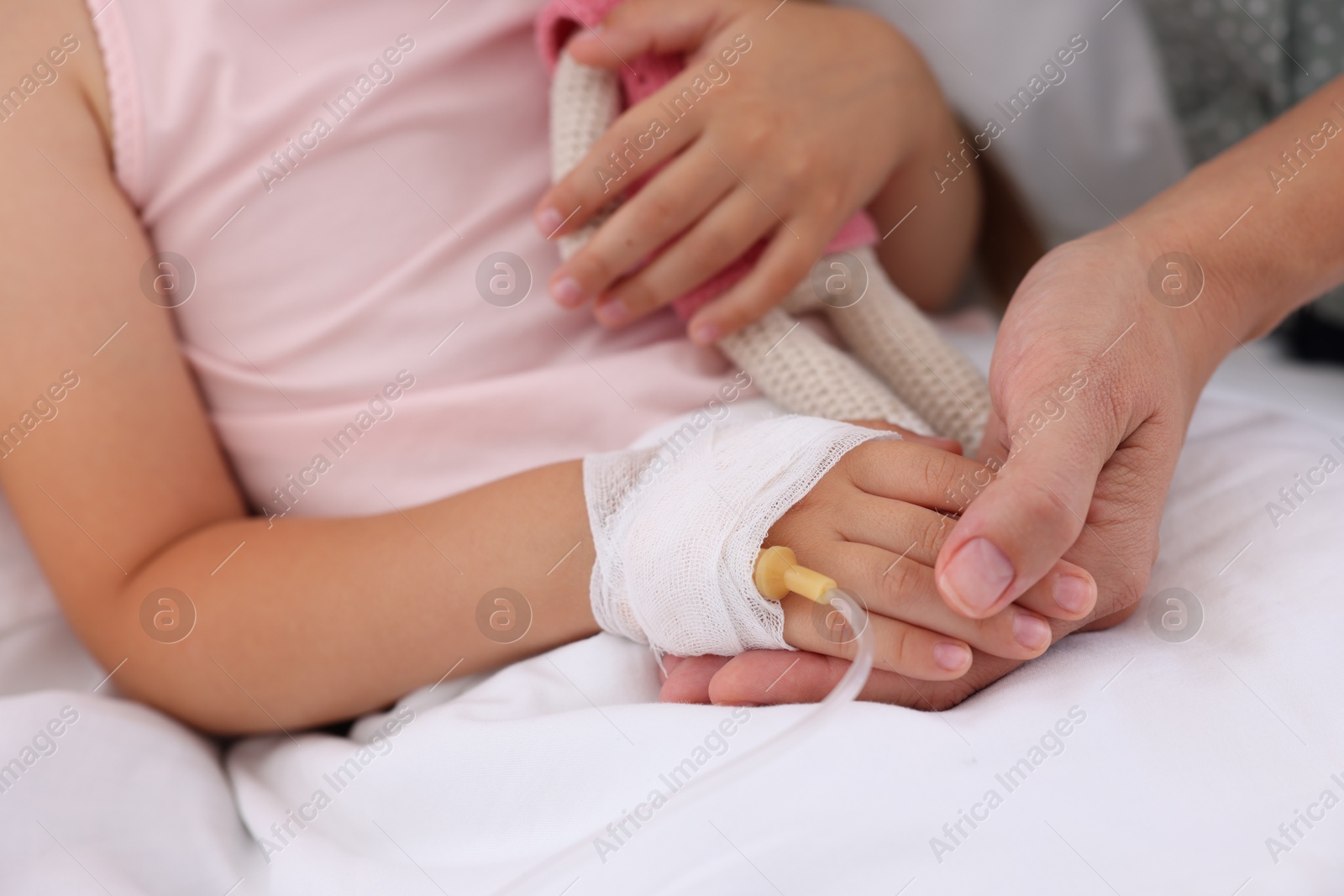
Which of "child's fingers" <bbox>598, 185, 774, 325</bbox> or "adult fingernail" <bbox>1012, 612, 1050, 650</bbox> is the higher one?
"child's fingers" <bbox>598, 185, 774, 325</bbox>

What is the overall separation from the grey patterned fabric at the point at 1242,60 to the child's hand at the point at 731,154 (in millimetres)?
368

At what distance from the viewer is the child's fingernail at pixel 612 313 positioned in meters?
0.87

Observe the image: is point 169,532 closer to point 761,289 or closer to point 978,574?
point 761,289

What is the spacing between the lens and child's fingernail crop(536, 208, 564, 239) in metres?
0.85

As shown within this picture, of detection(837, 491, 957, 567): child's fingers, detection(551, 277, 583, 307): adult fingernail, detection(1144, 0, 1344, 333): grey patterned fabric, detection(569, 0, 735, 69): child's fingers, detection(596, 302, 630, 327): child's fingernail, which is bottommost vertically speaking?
detection(1144, 0, 1344, 333): grey patterned fabric

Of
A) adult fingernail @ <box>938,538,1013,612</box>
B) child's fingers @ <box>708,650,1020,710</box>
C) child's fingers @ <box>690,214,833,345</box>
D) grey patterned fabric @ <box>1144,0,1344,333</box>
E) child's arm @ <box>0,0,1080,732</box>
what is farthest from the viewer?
grey patterned fabric @ <box>1144,0,1344,333</box>

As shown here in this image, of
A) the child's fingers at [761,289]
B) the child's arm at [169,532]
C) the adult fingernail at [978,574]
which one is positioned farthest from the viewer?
the child's fingers at [761,289]

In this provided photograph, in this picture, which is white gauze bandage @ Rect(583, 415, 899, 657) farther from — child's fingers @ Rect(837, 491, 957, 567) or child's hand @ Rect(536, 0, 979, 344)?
child's hand @ Rect(536, 0, 979, 344)

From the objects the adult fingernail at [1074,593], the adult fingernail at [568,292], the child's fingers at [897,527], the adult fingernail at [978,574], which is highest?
the adult fingernail at [568,292]

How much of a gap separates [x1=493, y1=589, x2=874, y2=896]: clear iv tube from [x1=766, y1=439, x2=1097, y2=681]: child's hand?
45 mm

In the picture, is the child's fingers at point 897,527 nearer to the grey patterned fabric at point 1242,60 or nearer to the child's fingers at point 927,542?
the child's fingers at point 927,542

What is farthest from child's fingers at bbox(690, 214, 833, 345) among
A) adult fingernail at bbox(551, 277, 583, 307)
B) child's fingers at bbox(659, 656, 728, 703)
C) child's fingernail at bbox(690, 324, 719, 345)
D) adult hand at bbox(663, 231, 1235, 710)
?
child's fingers at bbox(659, 656, 728, 703)

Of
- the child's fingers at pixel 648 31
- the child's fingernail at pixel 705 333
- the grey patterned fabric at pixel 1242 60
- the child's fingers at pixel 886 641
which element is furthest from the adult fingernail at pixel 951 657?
the grey patterned fabric at pixel 1242 60

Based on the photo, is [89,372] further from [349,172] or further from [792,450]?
[792,450]
